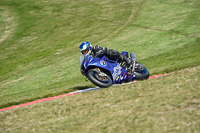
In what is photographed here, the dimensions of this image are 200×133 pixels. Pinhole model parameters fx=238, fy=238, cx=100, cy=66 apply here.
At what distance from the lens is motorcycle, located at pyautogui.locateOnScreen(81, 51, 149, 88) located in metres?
8.56

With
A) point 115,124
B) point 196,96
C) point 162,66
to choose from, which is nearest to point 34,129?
point 115,124

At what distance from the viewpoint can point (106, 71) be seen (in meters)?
9.01

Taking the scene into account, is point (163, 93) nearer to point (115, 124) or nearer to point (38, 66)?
point (115, 124)

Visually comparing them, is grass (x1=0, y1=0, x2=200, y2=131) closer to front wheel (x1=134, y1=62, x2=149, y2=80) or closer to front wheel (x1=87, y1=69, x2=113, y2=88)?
front wheel (x1=134, y1=62, x2=149, y2=80)

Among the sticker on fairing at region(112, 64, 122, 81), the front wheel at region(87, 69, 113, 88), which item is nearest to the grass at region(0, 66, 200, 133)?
the front wheel at region(87, 69, 113, 88)

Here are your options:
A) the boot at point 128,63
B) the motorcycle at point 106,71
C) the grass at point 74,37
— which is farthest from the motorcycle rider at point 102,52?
the grass at point 74,37

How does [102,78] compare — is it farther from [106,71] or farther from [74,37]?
[74,37]

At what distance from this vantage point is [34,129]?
5.68m

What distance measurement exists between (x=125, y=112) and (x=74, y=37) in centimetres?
1720

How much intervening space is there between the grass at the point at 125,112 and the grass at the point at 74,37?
9.86ft

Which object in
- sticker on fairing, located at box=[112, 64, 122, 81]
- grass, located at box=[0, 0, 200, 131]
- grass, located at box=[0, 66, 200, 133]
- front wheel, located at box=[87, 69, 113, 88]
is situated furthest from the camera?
grass, located at box=[0, 0, 200, 131]

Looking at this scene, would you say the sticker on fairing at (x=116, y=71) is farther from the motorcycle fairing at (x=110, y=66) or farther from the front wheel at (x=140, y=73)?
the front wheel at (x=140, y=73)

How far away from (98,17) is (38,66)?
40.0 ft

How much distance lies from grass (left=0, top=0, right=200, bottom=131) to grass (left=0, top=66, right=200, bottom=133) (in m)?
3.01
